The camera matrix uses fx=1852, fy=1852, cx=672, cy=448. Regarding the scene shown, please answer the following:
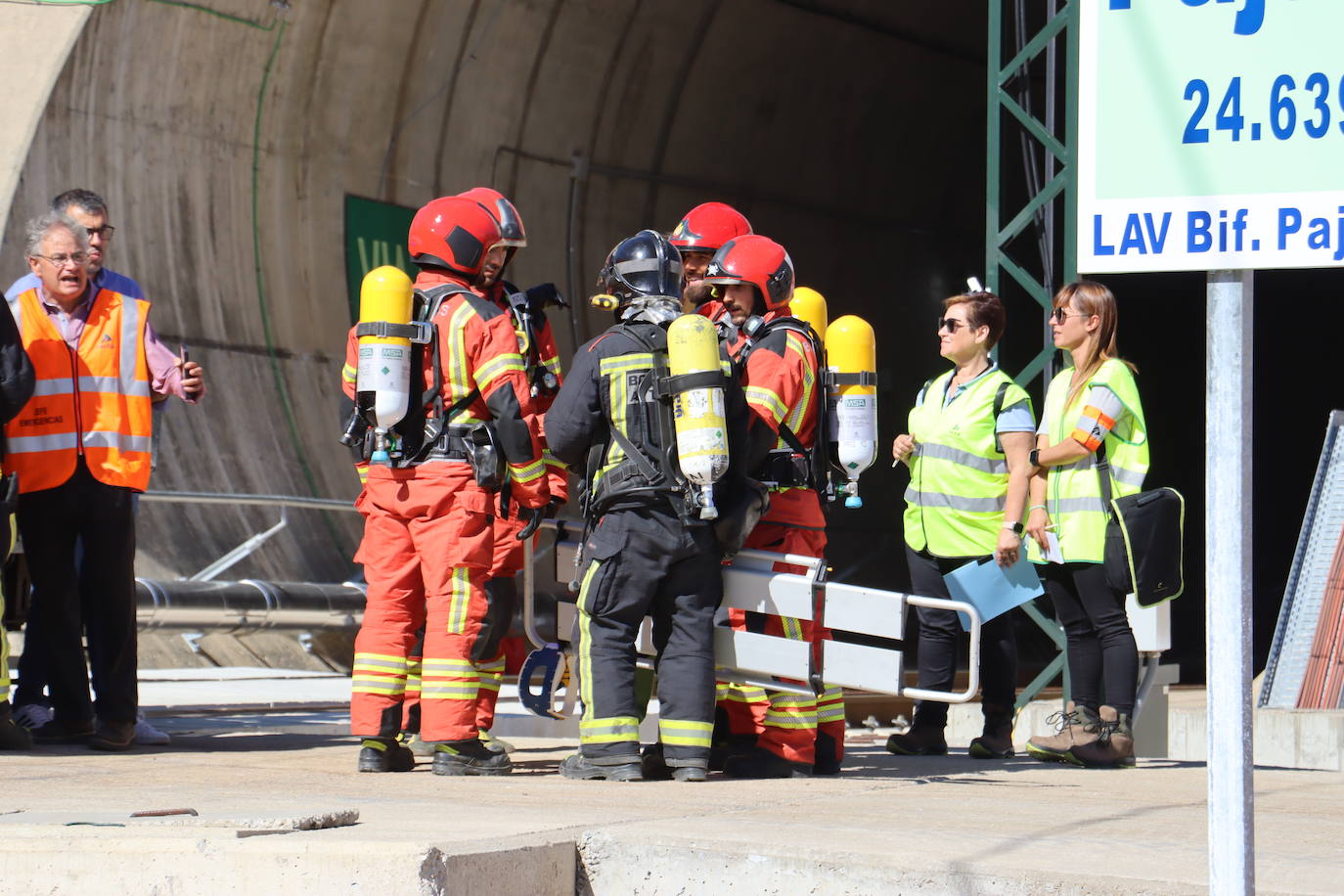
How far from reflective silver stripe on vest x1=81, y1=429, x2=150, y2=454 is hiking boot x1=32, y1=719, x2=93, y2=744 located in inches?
40.2

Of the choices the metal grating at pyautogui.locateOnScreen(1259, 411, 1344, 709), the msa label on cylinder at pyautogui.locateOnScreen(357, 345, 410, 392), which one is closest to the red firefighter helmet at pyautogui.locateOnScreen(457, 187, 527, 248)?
the msa label on cylinder at pyautogui.locateOnScreen(357, 345, 410, 392)

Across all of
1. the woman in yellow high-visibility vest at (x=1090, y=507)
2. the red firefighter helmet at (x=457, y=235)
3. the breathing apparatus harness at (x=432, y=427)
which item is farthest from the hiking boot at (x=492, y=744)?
the woman in yellow high-visibility vest at (x=1090, y=507)

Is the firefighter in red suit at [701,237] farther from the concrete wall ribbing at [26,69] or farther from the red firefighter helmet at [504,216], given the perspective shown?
the concrete wall ribbing at [26,69]

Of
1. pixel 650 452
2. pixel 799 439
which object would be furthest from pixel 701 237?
pixel 650 452

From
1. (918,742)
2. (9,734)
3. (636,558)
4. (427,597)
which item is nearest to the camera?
(636,558)

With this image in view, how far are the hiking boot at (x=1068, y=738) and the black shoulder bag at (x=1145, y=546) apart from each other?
0.48 metres

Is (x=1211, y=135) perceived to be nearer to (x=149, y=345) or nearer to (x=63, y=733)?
(x=149, y=345)

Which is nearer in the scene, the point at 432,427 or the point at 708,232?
the point at 432,427

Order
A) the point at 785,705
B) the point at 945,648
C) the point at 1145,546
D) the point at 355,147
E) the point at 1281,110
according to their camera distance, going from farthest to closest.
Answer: the point at 355,147 → the point at 945,648 → the point at 1145,546 → the point at 785,705 → the point at 1281,110

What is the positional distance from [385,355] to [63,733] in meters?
2.16

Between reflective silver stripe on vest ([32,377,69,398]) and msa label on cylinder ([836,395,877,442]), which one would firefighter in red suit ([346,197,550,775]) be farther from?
reflective silver stripe on vest ([32,377,69,398])

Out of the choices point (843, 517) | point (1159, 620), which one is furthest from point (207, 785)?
point (843, 517)

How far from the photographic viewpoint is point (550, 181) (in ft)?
52.1

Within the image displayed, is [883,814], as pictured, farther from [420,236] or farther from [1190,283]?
[1190,283]
